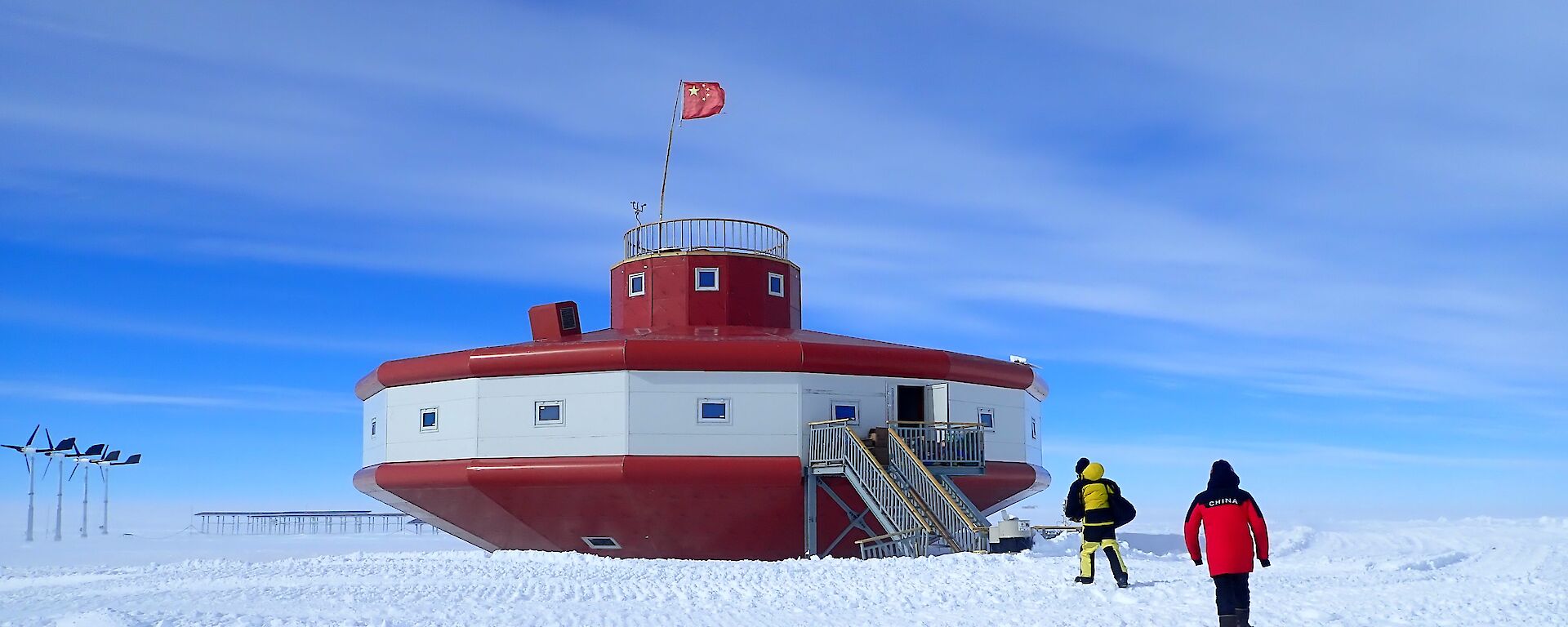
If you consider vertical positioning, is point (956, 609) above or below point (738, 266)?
below

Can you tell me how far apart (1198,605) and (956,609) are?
249 cm

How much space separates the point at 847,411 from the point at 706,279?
22.1ft

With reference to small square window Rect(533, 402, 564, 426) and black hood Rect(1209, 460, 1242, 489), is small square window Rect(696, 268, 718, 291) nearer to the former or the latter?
small square window Rect(533, 402, 564, 426)

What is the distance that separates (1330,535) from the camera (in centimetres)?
3167

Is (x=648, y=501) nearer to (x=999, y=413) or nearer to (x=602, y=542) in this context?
(x=602, y=542)

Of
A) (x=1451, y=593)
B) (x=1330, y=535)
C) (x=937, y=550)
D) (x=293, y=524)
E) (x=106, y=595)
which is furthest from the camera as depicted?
(x=293, y=524)

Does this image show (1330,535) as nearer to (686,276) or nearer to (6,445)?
(686,276)

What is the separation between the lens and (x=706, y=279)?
31906 mm

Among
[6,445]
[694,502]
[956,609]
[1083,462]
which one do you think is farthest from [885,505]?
[6,445]

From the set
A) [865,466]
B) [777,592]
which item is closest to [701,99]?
[865,466]

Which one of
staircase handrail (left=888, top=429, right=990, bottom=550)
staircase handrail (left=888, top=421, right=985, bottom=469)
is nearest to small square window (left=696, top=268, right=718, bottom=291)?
staircase handrail (left=888, top=421, right=985, bottom=469)

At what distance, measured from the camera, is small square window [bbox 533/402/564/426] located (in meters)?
26.1

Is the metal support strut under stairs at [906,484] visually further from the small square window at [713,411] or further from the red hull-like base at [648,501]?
the small square window at [713,411]

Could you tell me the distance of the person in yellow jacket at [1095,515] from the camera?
1490 cm
